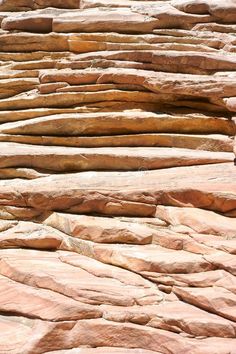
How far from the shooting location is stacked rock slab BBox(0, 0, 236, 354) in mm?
7887

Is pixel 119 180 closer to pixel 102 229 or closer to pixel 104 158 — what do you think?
pixel 104 158

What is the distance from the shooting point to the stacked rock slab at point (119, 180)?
789 centimetres

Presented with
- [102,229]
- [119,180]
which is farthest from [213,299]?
[119,180]

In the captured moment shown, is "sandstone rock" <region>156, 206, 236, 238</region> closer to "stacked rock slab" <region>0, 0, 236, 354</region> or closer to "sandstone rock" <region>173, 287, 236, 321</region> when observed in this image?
"stacked rock slab" <region>0, 0, 236, 354</region>

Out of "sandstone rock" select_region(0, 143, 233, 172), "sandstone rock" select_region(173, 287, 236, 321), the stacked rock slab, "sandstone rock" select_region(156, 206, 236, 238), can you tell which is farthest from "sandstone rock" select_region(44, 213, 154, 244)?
"sandstone rock" select_region(0, 143, 233, 172)

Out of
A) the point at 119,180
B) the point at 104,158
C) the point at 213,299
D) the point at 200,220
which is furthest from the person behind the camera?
the point at 104,158

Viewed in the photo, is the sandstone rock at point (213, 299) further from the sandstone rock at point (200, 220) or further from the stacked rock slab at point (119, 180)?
the sandstone rock at point (200, 220)

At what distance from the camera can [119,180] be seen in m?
10.3

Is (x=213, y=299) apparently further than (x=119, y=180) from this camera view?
No

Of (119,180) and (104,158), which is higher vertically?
(104,158)

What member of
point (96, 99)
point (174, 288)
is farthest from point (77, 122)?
point (174, 288)

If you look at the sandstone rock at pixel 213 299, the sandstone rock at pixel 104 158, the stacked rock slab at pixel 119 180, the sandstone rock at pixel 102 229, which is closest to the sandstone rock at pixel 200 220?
the stacked rock slab at pixel 119 180

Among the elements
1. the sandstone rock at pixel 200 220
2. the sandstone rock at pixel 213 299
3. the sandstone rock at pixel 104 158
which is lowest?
the sandstone rock at pixel 213 299

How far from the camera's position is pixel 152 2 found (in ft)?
53.7
